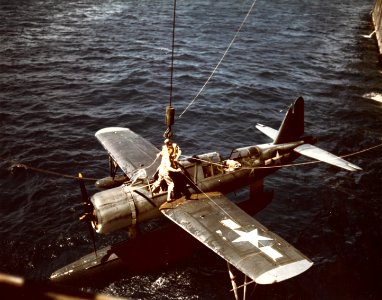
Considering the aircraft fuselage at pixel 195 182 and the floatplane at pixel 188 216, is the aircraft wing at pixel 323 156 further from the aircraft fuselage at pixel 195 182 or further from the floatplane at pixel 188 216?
the aircraft fuselage at pixel 195 182

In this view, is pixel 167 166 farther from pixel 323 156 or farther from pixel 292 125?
pixel 292 125

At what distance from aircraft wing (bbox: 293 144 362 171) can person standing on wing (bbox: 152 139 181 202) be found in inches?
289

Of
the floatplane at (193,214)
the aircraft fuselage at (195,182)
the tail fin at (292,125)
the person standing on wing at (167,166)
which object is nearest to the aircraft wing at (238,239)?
the floatplane at (193,214)

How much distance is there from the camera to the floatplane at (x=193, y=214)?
10594mm

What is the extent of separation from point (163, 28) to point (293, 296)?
42.3 m

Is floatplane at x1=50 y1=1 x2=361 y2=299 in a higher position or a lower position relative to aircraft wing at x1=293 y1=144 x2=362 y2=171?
lower

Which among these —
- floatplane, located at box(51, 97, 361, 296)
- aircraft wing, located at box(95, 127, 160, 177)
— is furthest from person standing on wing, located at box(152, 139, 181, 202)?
aircraft wing, located at box(95, 127, 160, 177)

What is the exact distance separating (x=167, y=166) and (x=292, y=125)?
27.8 ft

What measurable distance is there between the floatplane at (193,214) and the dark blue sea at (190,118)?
0.88 metres

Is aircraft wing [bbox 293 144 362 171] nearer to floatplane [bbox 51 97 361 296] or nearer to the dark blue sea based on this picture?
floatplane [bbox 51 97 361 296]

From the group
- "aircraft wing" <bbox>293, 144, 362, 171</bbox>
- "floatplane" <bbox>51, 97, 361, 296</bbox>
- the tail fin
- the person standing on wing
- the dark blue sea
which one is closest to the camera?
"floatplane" <bbox>51, 97, 361, 296</bbox>

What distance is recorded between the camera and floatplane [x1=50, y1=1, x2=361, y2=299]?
34.9 ft

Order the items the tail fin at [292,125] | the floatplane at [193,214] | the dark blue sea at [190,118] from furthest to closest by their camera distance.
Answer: the tail fin at [292,125]
the dark blue sea at [190,118]
the floatplane at [193,214]

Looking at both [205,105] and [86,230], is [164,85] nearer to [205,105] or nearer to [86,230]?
[205,105]
